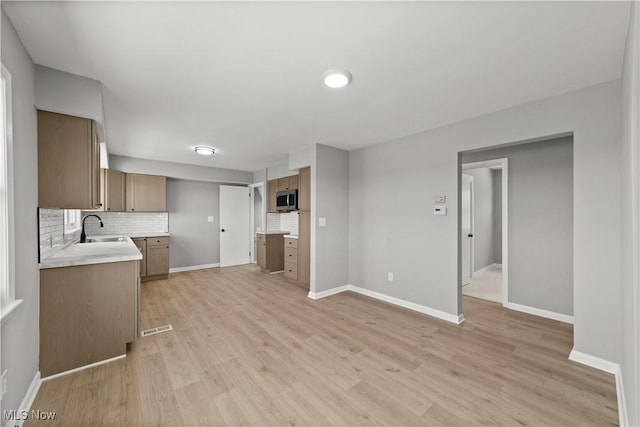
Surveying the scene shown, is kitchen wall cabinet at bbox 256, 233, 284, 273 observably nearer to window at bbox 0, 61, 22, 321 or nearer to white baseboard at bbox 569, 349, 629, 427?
window at bbox 0, 61, 22, 321

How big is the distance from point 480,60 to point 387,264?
2844mm

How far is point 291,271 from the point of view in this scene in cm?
504

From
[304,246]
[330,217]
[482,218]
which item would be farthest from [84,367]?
[482,218]

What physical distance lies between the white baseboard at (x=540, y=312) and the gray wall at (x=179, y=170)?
5978mm

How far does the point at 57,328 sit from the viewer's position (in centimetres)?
210

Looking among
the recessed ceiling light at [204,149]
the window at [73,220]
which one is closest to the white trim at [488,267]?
the recessed ceiling light at [204,149]

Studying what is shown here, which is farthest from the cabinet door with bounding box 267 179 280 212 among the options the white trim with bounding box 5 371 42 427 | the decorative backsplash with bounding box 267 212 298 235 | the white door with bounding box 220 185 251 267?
the white trim with bounding box 5 371 42 427

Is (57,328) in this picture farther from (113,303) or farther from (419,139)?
(419,139)

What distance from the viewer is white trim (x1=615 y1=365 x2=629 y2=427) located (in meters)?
1.58

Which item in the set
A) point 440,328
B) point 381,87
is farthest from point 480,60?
point 440,328

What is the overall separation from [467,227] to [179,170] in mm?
6048

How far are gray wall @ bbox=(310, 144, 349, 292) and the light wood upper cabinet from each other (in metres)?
3.40

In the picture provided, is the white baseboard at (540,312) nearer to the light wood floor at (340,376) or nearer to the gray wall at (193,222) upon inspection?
the light wood floor at (340,376)

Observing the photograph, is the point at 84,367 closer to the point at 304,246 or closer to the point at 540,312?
the point at 304,246
